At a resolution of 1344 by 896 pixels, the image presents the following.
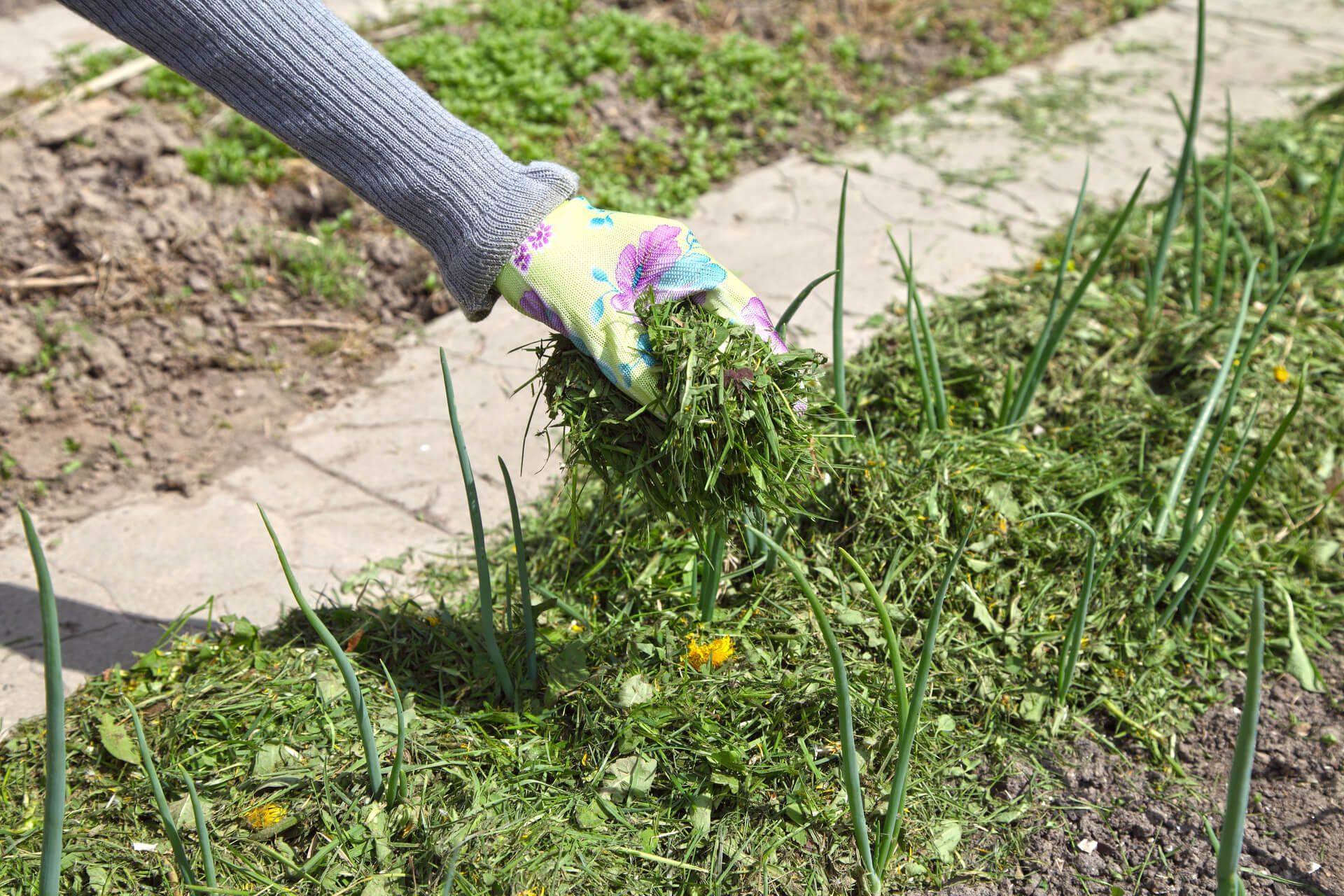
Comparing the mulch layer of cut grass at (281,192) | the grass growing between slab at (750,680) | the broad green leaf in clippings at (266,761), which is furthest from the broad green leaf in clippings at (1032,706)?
the mulch layer of cut grass at (281,192)

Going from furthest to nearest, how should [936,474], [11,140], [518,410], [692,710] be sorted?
[11,140] < [518,410] < [936,474] < [692,710]

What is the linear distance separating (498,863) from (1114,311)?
207 centimetres

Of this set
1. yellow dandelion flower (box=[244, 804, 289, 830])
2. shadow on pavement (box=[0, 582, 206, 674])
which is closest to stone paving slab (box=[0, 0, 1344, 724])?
shadow on pavement (box=[0, 582, 206, 674])

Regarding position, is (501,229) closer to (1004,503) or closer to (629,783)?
(629,783)

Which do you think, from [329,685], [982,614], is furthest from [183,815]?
[982,614]

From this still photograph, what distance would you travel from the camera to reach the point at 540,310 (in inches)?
64.0

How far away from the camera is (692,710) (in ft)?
5.73

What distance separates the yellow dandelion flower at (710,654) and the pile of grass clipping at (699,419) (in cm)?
28

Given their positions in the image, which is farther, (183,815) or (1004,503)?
(1004,503)

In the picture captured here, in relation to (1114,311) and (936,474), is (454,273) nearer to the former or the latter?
(936,474)

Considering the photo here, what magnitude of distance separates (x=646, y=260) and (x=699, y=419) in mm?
281

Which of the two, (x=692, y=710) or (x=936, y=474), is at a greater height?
(x=936, y=474)

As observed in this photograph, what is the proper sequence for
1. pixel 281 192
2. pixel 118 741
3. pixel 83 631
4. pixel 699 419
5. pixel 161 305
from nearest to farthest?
pixel 699 419 < pixel 118 741 < pixel 83 631 < pixel 161 305 < pixel 281 192

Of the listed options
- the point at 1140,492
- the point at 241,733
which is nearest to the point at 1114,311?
the point at 1140,492
